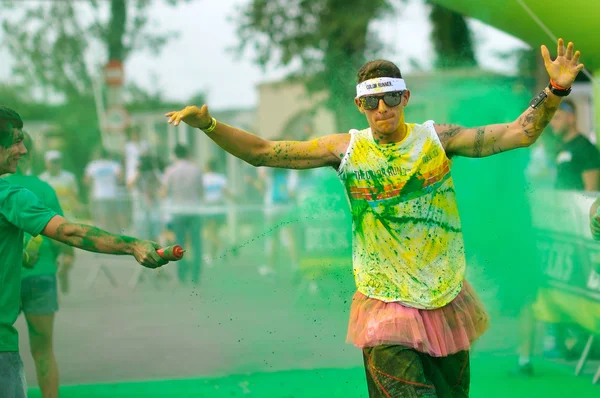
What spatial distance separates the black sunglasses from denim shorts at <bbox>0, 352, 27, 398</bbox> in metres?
1.71

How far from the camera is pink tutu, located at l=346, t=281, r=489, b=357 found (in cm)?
370

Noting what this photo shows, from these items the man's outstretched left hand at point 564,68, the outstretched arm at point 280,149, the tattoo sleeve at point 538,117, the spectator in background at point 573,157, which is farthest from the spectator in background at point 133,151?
the man's outstretched left hand at point 564,68

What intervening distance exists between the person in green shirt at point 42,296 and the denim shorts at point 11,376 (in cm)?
149

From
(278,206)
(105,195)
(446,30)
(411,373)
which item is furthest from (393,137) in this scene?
(446,30)

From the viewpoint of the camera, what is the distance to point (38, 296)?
5160 millimetres

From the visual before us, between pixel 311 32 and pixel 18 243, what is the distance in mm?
11293

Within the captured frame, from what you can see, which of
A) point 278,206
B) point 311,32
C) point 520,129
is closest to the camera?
point 520,129

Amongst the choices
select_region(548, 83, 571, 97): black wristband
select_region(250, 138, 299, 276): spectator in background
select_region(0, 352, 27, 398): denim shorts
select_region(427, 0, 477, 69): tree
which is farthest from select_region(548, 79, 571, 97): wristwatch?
select_region(427, 0, 477, 69): tree

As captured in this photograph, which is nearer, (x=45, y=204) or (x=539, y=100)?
(x=539, y=100)

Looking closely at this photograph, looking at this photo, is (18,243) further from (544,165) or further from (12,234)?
(544,165)

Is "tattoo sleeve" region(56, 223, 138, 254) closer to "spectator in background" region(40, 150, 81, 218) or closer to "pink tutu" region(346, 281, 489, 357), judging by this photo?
"pink tutu" region(346, 281, 489, 357)

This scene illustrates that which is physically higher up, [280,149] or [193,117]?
[193,117]

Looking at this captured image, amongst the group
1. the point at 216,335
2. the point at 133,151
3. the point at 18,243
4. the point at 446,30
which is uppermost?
the point at 446,30

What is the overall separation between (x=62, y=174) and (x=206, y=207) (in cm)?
245
